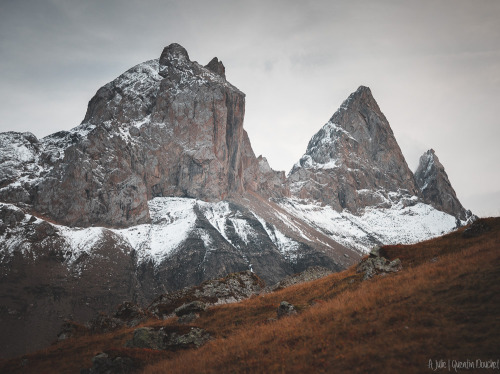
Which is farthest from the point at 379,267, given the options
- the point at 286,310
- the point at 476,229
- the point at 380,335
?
the point at 380,335

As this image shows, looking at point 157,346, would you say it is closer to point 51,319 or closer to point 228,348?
point 228,348

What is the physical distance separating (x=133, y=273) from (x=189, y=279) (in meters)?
27.9

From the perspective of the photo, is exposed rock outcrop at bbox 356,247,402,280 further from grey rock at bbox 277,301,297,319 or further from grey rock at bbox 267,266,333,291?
grey rock at bbox 267,266,333,291

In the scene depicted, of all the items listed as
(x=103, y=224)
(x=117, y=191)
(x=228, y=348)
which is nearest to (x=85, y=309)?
(x=103, y=224)

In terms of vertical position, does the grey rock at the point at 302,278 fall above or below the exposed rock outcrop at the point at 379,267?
below

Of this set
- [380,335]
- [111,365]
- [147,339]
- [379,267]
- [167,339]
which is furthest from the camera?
[379,267]

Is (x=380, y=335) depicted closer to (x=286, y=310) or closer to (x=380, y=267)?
(x=286, y=310)

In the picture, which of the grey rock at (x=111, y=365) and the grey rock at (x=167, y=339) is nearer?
the grey rock at (x=111, y=365)

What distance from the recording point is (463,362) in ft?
31.3

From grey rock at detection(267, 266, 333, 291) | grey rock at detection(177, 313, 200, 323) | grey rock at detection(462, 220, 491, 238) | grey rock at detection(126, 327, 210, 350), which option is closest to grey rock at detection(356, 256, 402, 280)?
Answer: grey rock at detection(462, 220, 491, 238)

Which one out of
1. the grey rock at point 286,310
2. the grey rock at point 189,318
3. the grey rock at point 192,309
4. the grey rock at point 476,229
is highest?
the grey rock at point 476,229

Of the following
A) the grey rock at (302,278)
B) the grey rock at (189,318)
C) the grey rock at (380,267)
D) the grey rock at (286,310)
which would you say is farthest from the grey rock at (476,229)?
the grey rock at (189,318)

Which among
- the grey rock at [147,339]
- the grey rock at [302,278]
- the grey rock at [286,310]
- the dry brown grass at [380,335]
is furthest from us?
the grey rock at [302,278]

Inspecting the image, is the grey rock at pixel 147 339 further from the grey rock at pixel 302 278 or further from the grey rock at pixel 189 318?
the grey rock at pixel 302 278
